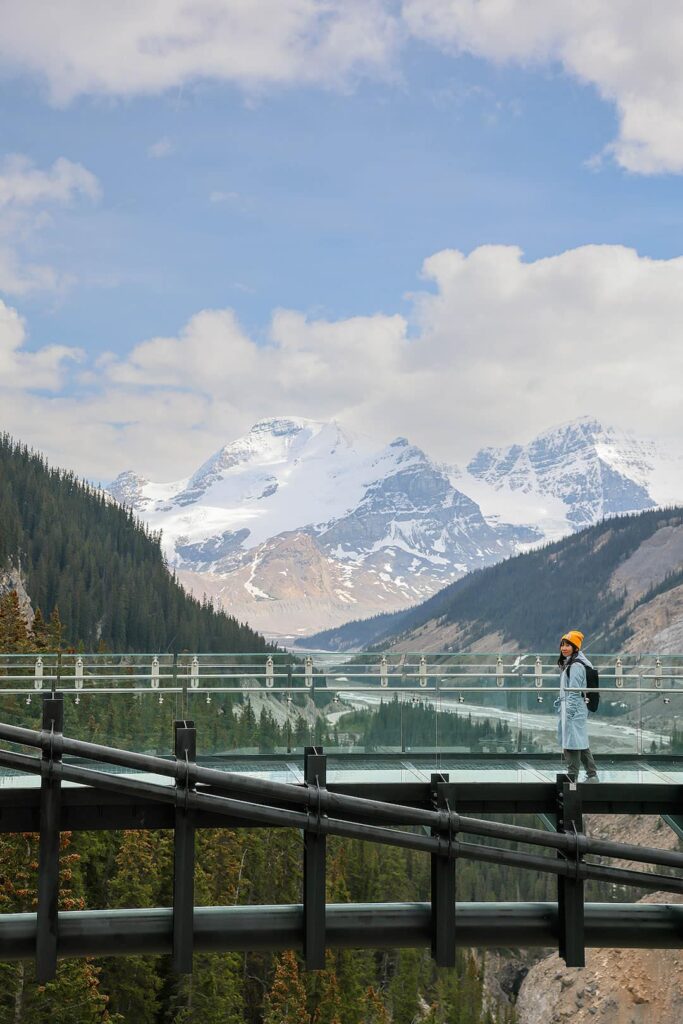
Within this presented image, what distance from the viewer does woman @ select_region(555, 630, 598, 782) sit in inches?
791

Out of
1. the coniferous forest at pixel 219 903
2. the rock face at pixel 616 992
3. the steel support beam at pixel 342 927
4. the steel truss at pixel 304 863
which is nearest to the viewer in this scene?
the steel truss at pixel 304 863

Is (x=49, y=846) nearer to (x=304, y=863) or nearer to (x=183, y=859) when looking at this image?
(x=183, y=859)

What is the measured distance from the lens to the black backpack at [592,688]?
66.4 feet

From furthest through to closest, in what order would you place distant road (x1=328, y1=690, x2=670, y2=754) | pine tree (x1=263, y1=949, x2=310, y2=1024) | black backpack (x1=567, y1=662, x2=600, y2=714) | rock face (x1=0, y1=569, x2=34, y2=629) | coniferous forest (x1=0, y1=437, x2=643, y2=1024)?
rock face (x1=0, y1=569, x2=34, y2=629)
pine tree (x1=263, y1=949, x2=310, y2=1024)
distant road (x1=328, y1=690, x2=670, y2=754)
coniferous forest (x1=0, y1=437, x2=643, y2=1024)
black backpack (x1=567, y1=662, x2=600, y2=714)

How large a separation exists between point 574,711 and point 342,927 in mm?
5523

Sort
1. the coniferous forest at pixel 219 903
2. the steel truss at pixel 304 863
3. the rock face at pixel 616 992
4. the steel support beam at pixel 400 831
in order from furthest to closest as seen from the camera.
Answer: the rock face at pixel 616 992 → the coniferous forest at pixel 219 903 → the steel truss at pixel 304 863 → the steel support beam at pixel 400 831

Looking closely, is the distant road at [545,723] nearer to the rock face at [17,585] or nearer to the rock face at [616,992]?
the rock face at [616,992]

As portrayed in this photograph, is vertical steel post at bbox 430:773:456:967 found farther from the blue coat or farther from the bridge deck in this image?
the blue coat

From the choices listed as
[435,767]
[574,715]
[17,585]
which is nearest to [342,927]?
[435,767]

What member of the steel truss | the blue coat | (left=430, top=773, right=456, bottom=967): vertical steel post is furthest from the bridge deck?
(left=430, top=773, right=456, bottom=967): vertical steel post

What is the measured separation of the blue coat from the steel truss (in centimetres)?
162

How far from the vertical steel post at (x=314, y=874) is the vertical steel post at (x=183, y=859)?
168cm

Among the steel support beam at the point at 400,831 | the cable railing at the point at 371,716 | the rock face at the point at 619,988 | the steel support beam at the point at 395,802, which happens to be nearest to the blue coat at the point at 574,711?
the steel support beam at the point at 395,802

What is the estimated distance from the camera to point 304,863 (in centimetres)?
1708
